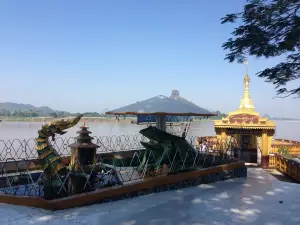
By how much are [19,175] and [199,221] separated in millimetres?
5010

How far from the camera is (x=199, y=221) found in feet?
16.2

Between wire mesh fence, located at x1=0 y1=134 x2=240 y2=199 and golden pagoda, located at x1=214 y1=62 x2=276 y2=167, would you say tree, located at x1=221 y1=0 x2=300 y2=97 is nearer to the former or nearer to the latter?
wire mesh fence, located at x1=0 y1=134 x2=240 y2=199

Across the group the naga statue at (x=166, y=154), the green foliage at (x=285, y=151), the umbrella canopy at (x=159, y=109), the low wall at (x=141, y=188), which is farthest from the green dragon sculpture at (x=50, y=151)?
the green foliage at (x=285, y=151)

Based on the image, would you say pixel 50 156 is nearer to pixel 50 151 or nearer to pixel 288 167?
pixel 50 151

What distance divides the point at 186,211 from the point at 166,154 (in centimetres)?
277

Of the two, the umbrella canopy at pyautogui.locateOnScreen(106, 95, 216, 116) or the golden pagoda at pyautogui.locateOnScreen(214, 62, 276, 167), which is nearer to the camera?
the umbrella canopy at pyautogui.locateOnScreen(106, 95, 216, 116)

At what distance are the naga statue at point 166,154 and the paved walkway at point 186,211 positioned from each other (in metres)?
1.09

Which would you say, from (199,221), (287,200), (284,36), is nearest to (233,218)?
(199,221)

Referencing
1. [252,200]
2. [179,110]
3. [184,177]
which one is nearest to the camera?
[252,200]

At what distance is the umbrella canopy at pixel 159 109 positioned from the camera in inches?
306

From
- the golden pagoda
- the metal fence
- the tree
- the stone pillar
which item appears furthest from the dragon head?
the stone pillar

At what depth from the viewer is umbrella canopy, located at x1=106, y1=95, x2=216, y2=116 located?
7.78 m

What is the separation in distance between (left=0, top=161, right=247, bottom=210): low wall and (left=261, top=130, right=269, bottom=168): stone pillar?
604 cm

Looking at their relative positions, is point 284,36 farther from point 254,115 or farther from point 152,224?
point 254,115
